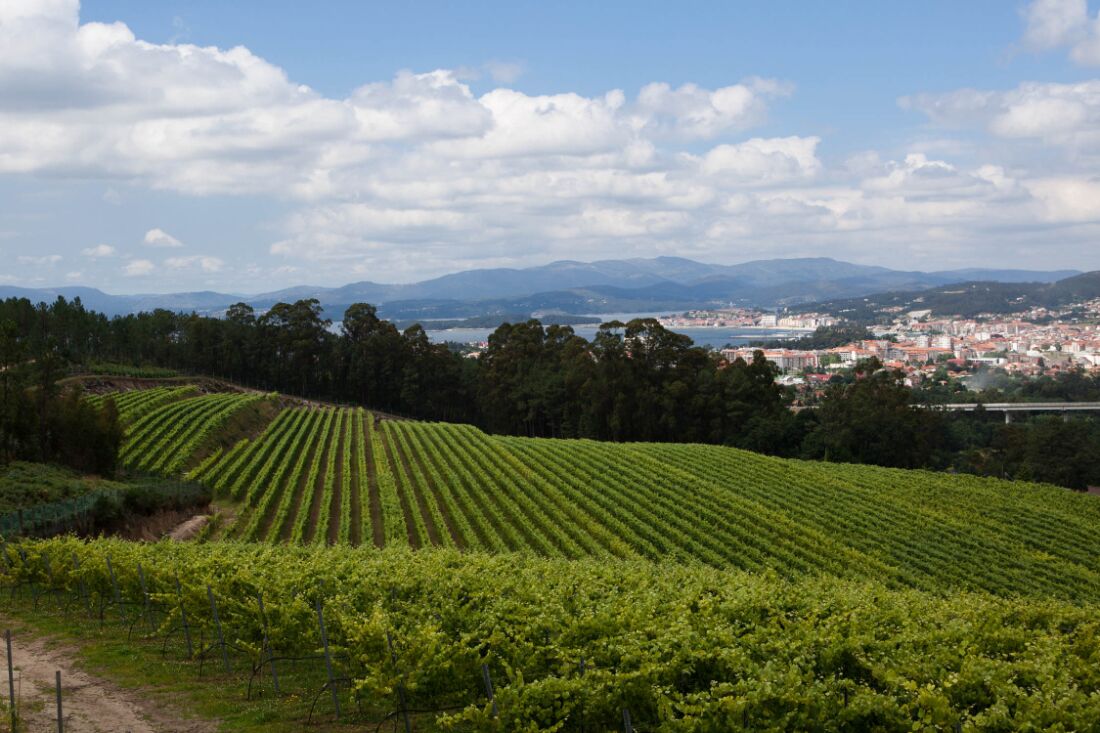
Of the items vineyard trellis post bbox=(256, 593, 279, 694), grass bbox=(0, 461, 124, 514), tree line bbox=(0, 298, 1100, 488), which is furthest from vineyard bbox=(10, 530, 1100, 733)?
tree line bbox=(0, 298, 1100, 488)

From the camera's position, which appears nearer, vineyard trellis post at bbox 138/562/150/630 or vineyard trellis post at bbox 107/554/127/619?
vineyard trellis post at bbox 138/562/150/630

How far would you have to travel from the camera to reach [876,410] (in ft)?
203

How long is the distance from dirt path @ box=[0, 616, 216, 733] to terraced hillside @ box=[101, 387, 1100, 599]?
10.3 metres

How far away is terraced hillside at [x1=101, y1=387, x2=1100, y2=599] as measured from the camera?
26.5 m

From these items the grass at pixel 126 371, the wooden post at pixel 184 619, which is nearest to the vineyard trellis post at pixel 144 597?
the wooden post at pixel 184 619

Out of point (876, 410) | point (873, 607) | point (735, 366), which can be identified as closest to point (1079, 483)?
point (876, 410)

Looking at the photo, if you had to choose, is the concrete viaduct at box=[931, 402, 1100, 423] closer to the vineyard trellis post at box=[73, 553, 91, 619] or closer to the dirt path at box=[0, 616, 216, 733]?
the vineyard trellis post at box=[73, 553, 91, 619]

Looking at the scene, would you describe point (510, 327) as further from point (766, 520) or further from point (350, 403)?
point (766, 520)

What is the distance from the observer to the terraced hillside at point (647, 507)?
26.5 metres

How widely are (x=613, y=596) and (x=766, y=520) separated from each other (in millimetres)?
19241

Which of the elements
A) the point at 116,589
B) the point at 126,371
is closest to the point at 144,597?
the point at 116,589

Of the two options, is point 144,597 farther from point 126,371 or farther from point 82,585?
point 126,371

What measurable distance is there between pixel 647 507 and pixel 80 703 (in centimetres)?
2298

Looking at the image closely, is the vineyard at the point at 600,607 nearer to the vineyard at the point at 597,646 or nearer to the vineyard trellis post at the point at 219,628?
the vineyard at the point at 597,646
